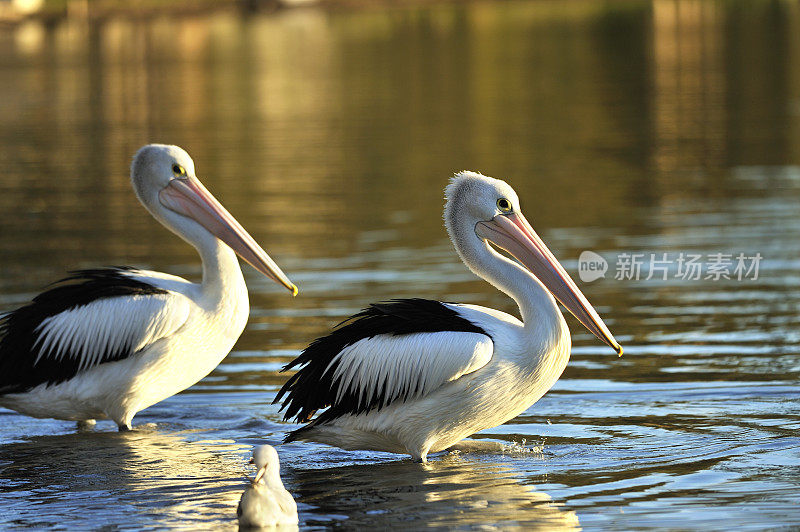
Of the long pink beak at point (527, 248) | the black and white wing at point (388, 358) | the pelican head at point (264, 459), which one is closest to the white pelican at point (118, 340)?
the black and white wing at point (388, 358)

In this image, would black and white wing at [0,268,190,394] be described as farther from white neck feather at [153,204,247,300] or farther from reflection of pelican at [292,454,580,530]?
reflection of pelican at [292,454,580,530]

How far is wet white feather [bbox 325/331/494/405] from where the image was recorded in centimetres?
597

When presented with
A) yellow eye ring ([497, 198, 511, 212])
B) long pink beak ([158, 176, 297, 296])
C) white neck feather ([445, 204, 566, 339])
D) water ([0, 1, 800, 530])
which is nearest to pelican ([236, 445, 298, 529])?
water ([0, 1, 800, 530])

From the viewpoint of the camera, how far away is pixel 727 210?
13391 mm

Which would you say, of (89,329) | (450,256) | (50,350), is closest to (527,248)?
(89,329)

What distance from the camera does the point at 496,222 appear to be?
6391 mm

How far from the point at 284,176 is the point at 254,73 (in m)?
21.5

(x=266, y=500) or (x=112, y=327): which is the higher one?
(x=112, y=327)

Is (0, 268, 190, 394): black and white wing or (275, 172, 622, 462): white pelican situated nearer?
(275, 172, 622, 462): white pelican

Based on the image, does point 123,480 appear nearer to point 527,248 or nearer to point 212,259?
point 212,259

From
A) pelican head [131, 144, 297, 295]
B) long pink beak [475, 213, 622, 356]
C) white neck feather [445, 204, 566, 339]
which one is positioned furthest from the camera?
pelican head [131, 144, 297, 295]

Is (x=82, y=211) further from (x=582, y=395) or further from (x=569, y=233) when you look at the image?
(x=582, y=395)

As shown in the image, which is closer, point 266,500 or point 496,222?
point 266,500

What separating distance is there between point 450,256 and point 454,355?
5.78 metres
